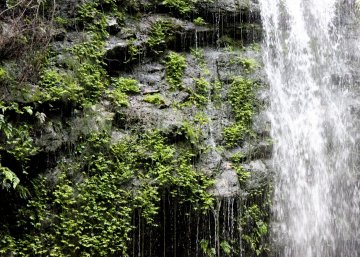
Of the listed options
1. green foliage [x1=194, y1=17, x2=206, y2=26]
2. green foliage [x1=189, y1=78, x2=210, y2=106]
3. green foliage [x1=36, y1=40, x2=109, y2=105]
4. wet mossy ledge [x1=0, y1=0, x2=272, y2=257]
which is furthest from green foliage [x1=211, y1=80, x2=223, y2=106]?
green foliage [x1=36, y1=40, x2=109, y2=105]

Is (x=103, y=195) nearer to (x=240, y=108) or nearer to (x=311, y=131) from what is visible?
(x=240, y=108)

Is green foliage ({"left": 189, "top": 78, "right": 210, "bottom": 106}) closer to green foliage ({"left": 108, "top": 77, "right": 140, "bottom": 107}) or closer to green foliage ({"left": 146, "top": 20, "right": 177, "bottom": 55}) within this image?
green foliage ({"left": 146, "top": 20, "right": 177, "bottom": 55})

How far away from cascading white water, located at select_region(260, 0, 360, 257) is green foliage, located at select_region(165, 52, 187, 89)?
7.25ft

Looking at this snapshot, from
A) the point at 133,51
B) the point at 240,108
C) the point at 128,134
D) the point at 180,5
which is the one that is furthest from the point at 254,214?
the point at 180,5

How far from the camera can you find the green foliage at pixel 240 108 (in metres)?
7.88

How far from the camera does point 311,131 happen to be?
885 cm

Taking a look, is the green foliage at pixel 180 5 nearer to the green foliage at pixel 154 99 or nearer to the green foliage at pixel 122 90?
the green foliage at pixel 122 90

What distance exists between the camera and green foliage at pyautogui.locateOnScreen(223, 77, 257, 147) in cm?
788

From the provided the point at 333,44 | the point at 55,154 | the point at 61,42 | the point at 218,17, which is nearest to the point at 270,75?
the point at 218,17

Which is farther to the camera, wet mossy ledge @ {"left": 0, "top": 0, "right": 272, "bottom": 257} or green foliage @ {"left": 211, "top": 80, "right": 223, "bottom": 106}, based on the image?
green foliage @ {"left": 211, "top": 80, "right": 223, "bottom": 106}

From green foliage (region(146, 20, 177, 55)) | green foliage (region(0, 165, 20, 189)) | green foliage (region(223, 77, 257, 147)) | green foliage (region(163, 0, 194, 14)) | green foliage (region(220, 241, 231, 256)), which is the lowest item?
green foliage (region(220, 241, 231, 256))

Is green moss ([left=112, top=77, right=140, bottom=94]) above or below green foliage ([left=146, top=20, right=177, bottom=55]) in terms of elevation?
below

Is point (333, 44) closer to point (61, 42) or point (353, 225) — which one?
point (353, 225)

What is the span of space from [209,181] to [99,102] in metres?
2.48
